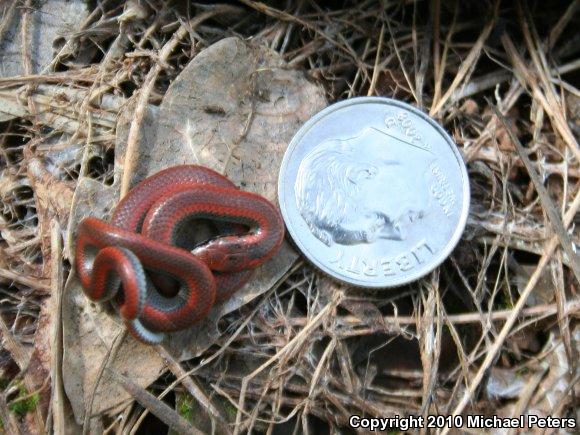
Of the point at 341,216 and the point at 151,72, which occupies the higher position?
the point at 151,72

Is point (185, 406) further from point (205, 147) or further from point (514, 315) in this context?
point (514, 315)

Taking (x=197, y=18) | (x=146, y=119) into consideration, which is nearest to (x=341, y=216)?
→ (x=146, y=119)

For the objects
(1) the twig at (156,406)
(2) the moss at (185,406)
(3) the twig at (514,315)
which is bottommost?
(2) the moss at (185,406)

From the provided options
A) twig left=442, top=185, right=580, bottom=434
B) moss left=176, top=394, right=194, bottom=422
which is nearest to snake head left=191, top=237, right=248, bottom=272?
moss left=176, top=394, right=194, bottom=422

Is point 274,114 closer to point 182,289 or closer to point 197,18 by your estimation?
point 197,18

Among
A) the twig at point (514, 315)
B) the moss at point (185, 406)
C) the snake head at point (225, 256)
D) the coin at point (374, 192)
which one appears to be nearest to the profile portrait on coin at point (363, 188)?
the coin at point (374, 192)
